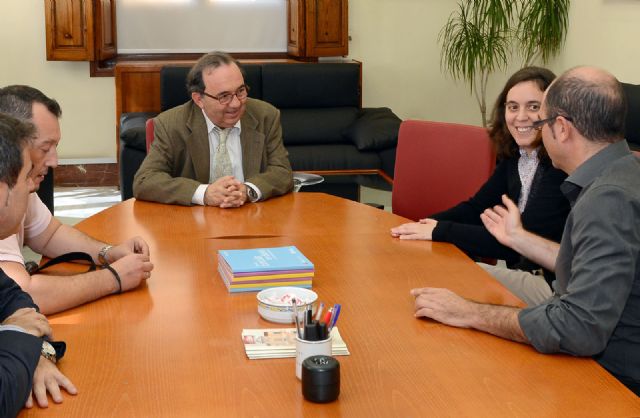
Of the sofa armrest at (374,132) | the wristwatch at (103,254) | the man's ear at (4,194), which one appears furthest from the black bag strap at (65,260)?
the sofa armrest at (374,132)

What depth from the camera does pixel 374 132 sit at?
20.5 feet

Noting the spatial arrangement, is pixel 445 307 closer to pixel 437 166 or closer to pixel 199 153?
pixel 437 166

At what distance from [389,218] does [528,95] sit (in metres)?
0.67

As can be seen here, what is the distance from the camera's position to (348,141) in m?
6.55

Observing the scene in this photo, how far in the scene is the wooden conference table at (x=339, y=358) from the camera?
5.42 ft

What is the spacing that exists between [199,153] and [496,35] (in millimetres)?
3744

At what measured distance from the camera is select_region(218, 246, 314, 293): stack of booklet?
229 centimetres

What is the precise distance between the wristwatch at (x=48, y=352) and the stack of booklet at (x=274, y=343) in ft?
1.30

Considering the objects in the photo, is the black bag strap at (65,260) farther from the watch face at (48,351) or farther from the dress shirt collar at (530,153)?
the dress shirt collar at (530,153)

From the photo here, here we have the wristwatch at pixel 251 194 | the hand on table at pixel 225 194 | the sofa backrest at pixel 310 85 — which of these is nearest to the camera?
the hand on table at pixel 225 194

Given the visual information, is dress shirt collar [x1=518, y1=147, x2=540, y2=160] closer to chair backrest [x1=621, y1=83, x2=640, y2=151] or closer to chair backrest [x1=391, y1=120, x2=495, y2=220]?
chair backrest [x1=391, y1=120, x2=495, y2=220]

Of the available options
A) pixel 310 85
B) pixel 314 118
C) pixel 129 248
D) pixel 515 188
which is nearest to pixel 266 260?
pixel 129 248

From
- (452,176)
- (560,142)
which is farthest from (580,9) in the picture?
(560,142)

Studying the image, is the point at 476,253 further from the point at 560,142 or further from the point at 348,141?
the point at 348,141
